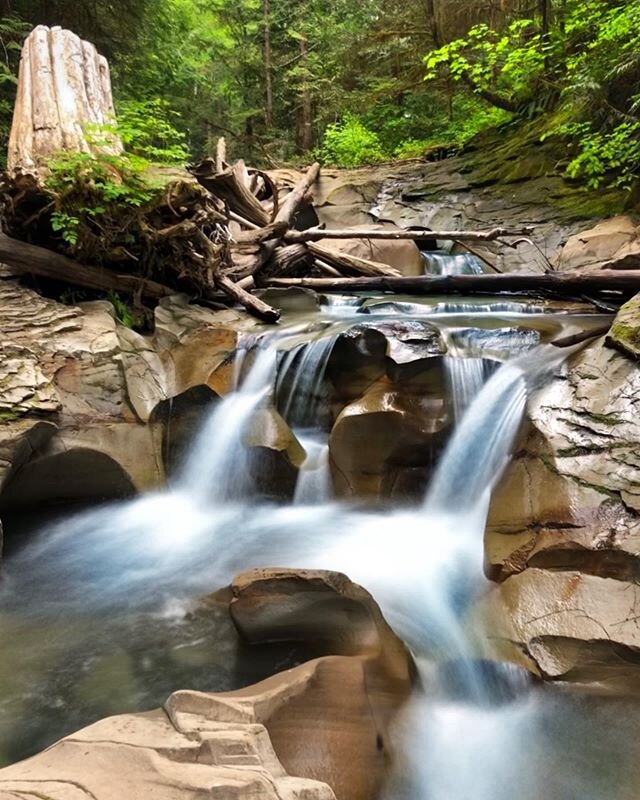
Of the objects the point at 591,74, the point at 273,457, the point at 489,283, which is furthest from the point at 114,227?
the point at 591,74

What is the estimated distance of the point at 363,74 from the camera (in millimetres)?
15883

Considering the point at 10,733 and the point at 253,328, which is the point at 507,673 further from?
the point at 253,328

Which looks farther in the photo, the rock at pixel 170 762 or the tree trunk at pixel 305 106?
the tree trunk at pixel 305 106

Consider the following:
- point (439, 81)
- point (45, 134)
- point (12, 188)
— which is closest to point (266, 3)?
point (439, 81)

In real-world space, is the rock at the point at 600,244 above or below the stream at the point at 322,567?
above

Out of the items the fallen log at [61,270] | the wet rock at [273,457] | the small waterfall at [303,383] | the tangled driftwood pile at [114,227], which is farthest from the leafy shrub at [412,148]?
the wet rock at [273,457]

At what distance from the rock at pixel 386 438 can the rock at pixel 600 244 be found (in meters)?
4.26

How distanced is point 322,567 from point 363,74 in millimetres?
15885

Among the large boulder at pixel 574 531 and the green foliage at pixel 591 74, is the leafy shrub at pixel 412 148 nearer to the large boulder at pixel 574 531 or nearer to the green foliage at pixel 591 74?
the green foliage at pixel 591 74

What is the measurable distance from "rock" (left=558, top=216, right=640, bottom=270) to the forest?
0.74 metres

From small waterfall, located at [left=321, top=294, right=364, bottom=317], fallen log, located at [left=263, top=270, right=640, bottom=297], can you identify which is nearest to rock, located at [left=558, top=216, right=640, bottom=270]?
fallen log, located at [left=263, top=270, right=640, bottom=297]

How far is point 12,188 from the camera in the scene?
562 centimetres

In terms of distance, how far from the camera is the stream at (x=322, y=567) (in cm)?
281

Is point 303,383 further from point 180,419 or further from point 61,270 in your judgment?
point 61,270
